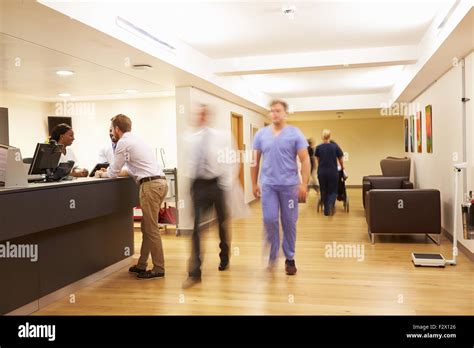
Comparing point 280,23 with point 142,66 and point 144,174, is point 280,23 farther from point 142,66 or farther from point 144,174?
point 144,174

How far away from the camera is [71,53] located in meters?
4.72

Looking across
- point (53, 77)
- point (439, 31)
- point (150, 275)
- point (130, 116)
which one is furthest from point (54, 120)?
point (439, 31)

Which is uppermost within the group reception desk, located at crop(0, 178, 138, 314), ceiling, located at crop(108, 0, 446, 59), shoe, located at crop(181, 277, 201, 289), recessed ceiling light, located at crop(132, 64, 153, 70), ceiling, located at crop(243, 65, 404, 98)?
ceiling, located at crop(243, 65, 404, 98)

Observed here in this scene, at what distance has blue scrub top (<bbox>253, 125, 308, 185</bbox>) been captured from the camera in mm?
4184

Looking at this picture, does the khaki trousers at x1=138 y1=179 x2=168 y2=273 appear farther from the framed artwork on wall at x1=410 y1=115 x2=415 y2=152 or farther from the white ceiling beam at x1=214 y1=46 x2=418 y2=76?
the framed artwork on wall at x1=410 y1=115 x2=415 y2=152

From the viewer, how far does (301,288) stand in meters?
4.07

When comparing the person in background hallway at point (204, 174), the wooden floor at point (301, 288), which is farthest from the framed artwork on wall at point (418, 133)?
the person in background hallway at point (204, 174)

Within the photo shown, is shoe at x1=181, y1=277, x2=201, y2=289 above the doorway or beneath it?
beneath

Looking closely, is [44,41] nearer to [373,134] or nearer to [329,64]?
[329,64]

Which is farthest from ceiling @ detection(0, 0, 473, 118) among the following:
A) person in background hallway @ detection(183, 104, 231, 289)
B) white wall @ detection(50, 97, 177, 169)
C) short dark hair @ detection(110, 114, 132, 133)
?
person in background hallway @ detection(183, 104, 231, 289)

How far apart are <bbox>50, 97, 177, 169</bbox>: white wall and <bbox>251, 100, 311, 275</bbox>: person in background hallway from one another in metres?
5.42

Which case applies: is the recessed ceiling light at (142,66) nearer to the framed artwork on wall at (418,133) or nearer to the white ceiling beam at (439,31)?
the white ceiling beam at (439,31)

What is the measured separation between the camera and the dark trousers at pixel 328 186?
8.28m

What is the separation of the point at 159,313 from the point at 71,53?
112 inches
